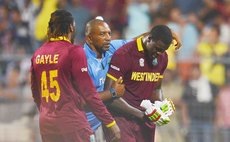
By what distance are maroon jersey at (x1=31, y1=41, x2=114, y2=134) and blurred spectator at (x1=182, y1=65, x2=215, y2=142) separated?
20.2 ft

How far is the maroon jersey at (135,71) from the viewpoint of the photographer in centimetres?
1048

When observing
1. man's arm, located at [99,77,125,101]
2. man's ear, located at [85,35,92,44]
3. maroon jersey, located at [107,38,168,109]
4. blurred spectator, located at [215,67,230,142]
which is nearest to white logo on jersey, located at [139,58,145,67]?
maroon jersey, located at [107,38,168,109]

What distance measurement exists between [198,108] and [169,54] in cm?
130

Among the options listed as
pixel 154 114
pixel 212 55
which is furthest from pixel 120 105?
pixel 212 55

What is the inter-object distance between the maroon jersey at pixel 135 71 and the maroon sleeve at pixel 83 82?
1068 millimetres

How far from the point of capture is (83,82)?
9.34 metres

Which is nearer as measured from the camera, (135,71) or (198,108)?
(135,71)

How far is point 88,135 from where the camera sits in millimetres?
9562

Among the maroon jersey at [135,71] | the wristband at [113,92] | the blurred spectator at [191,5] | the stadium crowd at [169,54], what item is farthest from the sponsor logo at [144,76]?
the blurred spectator at [191,5]

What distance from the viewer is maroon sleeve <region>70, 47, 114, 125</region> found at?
366 inches

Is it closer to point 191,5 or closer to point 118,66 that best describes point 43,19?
point 191,5

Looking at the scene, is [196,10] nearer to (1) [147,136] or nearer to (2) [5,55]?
(2) [5,55]

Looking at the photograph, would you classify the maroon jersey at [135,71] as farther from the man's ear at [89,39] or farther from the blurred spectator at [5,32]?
the blurred spectator at [5,32]

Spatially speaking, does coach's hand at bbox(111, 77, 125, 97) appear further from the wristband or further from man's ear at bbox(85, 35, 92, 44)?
man's ear at bbox(85, 35, 92, 44)
